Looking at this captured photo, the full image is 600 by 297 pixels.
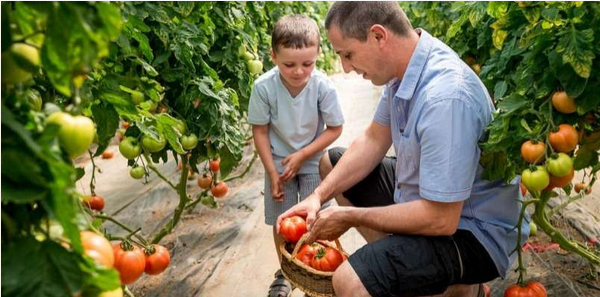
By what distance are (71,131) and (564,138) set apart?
1.52 metres

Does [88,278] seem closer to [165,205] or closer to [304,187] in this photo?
[304,187]

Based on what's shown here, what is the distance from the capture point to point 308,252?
2.33m

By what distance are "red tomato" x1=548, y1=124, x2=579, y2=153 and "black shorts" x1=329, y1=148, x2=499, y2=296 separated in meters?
0.46

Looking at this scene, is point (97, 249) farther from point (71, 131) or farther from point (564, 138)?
point (564, 138)

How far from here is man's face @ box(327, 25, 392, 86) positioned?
7.12 ft

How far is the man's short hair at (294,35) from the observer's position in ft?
9.05

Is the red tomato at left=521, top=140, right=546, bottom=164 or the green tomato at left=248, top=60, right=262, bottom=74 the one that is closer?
the red tomato at left=521, top=140, right=546, bottom=164

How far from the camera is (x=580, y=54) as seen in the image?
5.88ft

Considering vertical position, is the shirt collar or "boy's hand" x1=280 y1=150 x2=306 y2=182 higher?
the shirt collar

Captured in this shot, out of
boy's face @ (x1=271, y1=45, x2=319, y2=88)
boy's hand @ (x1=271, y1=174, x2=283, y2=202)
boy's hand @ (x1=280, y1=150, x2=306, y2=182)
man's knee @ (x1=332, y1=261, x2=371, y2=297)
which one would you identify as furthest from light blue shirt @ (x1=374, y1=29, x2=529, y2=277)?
boy's hand @ (x1=271, y1=174, x2=283, y2=202)

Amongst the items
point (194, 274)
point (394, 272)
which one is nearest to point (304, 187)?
point (194, 274)

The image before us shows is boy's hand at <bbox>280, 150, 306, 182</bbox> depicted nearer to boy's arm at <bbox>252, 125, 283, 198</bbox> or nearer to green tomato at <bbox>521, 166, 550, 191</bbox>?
boy's arm at <bbox>252, 125, 283, 198</bbox>

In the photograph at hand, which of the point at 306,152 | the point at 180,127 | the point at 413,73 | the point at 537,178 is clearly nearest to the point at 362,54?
the point at 413,73

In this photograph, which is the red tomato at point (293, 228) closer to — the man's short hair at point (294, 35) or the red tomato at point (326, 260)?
the red tomato at point (326, 260)
